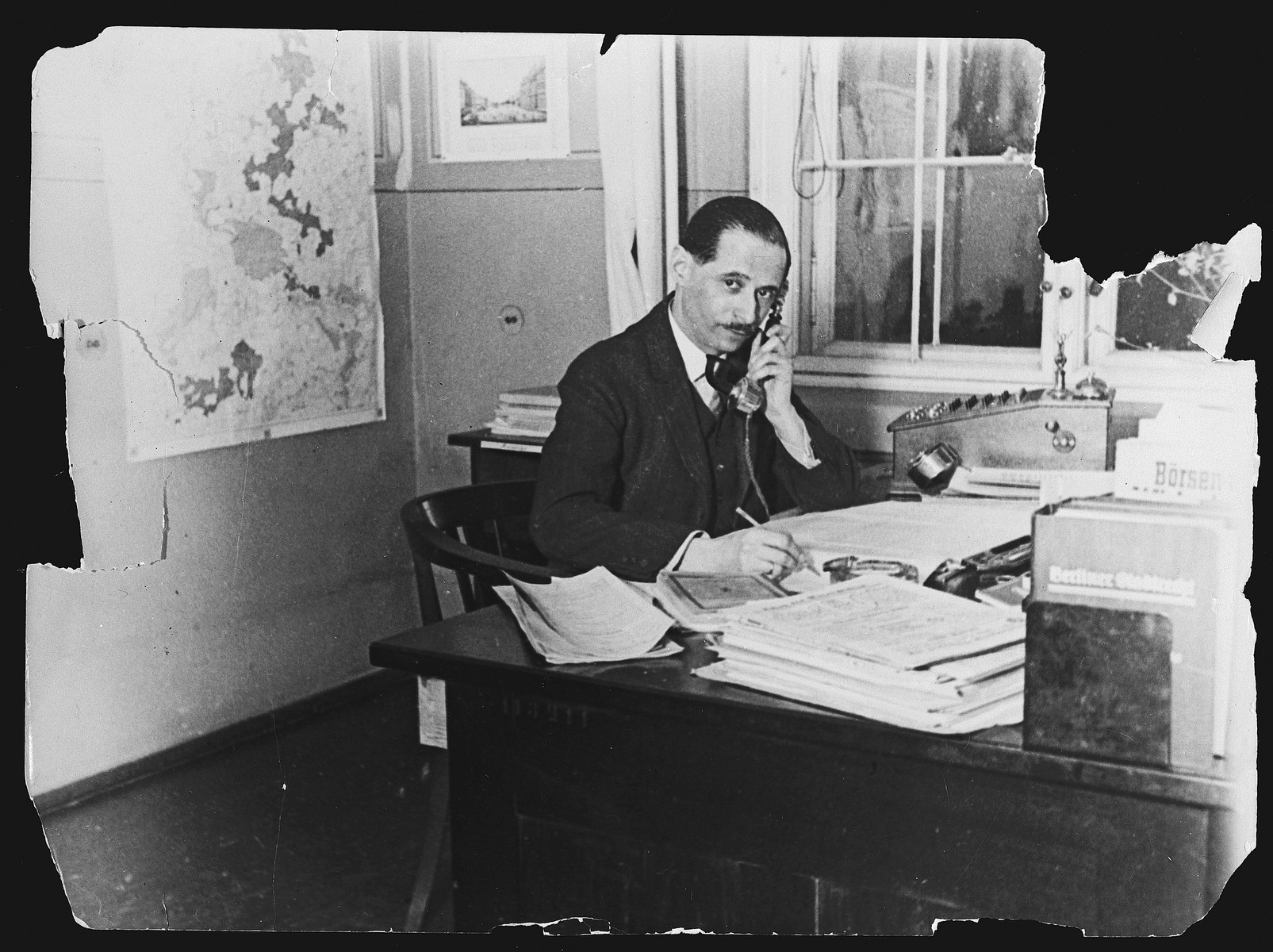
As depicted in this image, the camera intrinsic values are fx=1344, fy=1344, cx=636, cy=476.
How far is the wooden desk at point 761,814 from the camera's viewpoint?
1.52 meters

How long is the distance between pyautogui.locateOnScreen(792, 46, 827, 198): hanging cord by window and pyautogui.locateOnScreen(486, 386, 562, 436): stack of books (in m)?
0.54

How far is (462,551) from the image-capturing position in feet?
7.23

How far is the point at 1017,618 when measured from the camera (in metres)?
1.70

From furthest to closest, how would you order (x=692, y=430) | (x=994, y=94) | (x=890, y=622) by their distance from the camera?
1. (x=692, y=430)
2. (x=994, y=94)
3. (x=890, y=622)

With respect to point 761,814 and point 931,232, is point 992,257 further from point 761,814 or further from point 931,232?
point 761,814

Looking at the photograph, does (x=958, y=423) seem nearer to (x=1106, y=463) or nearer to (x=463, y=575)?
(x=1106, y=463)

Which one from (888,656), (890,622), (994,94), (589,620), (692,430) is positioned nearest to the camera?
(888,656)

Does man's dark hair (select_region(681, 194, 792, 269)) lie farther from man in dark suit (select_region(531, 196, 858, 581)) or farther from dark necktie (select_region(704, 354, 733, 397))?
dark necktie (select_region(704, 354, 733, 397))

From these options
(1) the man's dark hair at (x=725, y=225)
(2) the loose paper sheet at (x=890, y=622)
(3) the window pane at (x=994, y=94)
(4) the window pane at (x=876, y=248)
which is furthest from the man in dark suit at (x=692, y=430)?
(2) the loose paper sheet at (x=890, y=622)

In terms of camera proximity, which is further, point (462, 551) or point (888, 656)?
point (462, 551)

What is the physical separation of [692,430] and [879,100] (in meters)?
0.62

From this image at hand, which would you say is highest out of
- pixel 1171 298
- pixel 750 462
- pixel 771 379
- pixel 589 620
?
pixel 1171 298

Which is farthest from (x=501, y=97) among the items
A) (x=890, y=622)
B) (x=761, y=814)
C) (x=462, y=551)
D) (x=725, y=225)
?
(x=761, y=814)

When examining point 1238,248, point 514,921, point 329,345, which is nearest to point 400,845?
point 514,921
